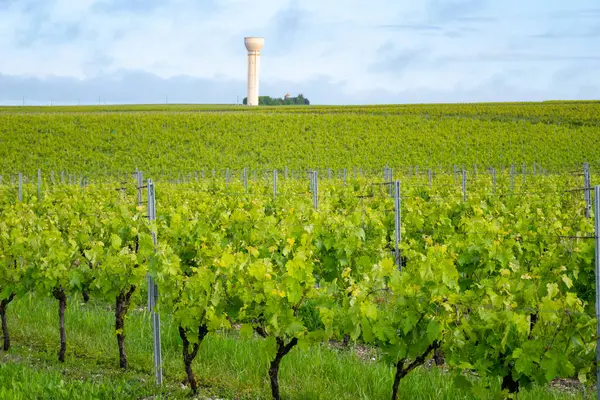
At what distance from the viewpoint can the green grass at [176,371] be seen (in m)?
6.26

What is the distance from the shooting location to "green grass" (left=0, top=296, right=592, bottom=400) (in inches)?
246

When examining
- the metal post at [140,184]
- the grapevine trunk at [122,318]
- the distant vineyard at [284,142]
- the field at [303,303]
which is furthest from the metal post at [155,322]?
the distant vineyard at [284,142]

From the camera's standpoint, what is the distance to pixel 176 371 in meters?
7.29

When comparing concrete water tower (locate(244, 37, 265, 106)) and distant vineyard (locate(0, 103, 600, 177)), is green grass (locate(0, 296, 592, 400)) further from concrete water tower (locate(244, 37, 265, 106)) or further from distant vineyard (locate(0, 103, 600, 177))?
concrete water tower (locate(244, 37, 265, 106))

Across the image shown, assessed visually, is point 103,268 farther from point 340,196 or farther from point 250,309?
point 340,196

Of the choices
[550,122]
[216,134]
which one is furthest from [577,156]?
[216,134]

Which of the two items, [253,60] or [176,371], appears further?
[253,60]

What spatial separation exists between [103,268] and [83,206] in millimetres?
6615

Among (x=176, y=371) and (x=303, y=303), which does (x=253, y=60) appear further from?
(x=176, y=371)


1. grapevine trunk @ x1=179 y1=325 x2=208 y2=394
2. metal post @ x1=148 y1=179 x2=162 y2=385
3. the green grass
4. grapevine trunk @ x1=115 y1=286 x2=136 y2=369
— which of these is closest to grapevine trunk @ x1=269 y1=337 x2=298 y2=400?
the green grass

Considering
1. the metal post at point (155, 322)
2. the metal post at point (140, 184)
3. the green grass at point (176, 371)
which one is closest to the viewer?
the green grass at point (176, 371)

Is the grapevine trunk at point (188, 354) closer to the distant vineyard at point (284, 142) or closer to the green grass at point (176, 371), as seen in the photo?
the green grass at point (176, 371)

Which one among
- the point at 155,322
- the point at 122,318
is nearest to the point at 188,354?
the point at 155,322

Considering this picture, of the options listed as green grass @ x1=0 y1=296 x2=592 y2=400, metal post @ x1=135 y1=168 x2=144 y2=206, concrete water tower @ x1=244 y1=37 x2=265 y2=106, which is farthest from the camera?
concrete water tower @ x1=244 y1=37 x2=265 y2=106
